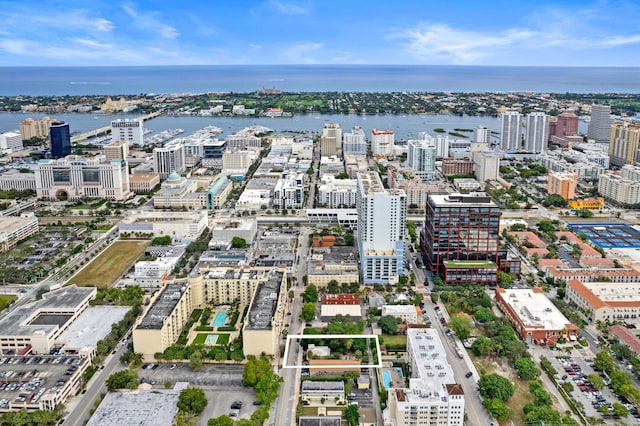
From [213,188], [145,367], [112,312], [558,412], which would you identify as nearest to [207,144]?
[213,188]

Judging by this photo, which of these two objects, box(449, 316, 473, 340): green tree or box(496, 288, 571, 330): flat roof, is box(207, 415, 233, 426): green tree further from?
box(496, 288, 571, 330): flat roof

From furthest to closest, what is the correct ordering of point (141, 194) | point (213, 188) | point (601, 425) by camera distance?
point (141, 194) → point (213, 188) → point (601, 425)

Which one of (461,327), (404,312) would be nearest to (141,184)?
(404,312)

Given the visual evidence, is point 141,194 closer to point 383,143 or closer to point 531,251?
point 383,143

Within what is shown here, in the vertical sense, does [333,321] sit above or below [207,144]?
below

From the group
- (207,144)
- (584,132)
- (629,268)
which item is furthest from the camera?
(584,132)

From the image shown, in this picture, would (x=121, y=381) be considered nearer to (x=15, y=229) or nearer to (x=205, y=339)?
(x=205, y=339)
